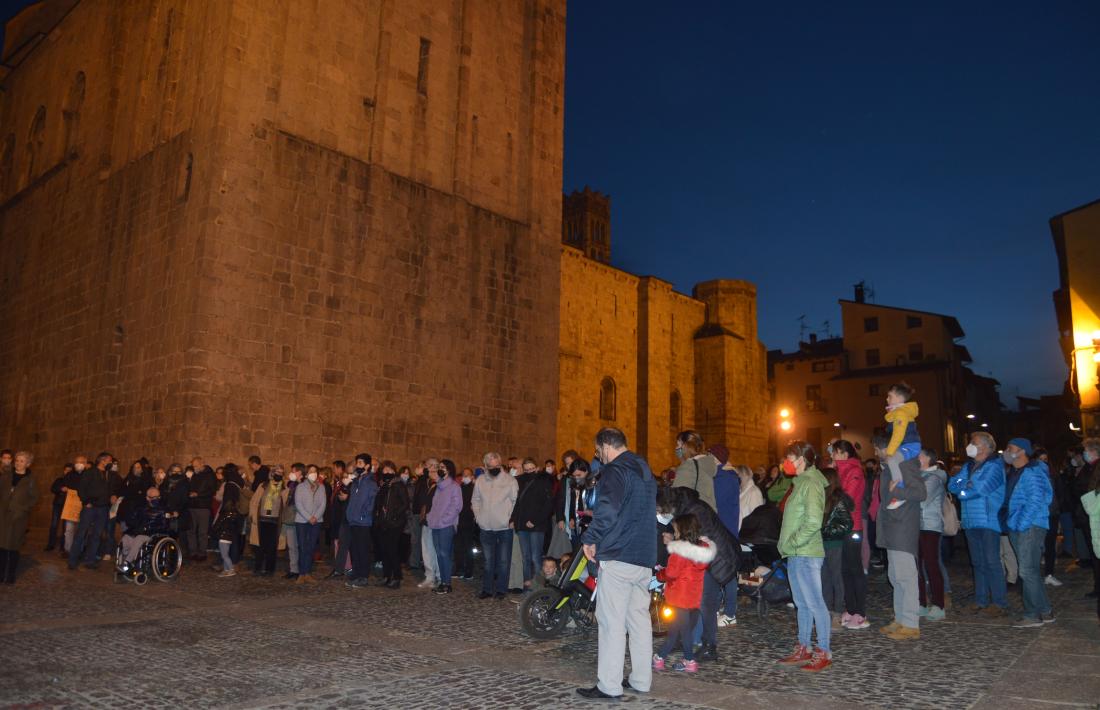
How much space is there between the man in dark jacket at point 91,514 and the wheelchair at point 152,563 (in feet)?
6.31

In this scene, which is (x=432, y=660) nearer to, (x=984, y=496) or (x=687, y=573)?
(x=687, y=573)

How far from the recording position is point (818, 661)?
588cm

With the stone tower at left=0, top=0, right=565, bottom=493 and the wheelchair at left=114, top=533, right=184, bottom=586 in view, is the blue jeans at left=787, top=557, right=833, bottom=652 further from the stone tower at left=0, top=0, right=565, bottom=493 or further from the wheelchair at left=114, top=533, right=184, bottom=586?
the stone tower at left=0, top=0, right=565, bottom=493

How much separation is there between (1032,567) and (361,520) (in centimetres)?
811

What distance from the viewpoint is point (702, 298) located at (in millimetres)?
47156

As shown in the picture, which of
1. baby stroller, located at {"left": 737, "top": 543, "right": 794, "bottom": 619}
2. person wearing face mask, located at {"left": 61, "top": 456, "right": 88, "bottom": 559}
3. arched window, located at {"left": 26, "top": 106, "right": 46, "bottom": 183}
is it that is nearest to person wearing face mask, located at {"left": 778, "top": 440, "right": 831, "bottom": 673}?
baby stroller, located at {"left": 737, "top": 543, "right": 794, "bottom": 619}

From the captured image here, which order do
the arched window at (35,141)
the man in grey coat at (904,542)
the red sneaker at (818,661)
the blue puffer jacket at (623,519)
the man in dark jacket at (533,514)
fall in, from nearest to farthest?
the blue puffer jacket at (623,519) → the red sneaker at (818,661) → the man in grey coat at (904,542) → the man in dark jacket at (533,514) → the arched window at (35,141)

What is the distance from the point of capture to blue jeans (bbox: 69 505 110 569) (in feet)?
40.5

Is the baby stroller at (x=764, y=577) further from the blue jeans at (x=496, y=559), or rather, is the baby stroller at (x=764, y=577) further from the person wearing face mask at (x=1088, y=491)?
the blue jeans at (x=496, y=559)

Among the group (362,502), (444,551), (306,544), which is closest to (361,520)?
(362,502)

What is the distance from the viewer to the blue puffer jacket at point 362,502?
37.0 feet

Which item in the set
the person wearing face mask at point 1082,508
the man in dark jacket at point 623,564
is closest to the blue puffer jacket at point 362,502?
the man in dark jacket at point 623,564

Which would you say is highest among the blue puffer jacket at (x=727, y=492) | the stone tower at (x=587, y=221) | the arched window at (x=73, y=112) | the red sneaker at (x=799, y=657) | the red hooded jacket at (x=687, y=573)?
the stone tower at (x=587, y=221)

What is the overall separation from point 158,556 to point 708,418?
35908 mm
